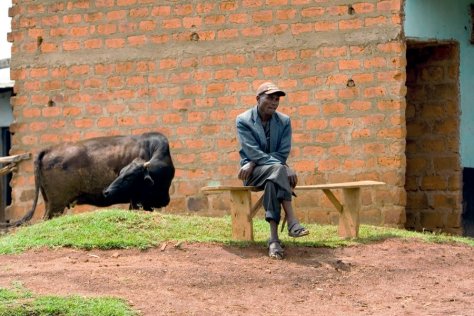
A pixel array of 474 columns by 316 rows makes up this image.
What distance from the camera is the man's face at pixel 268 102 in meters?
10.5

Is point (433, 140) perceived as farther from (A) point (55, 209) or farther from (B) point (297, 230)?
(A) point (55, 209)

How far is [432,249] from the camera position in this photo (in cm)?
1108

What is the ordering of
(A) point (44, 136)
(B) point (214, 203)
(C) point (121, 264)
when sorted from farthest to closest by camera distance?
(A) point (44, 136)
(B) point (214, 203)
(C) point (121, 264)

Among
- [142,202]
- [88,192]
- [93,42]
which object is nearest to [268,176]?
[142,202]

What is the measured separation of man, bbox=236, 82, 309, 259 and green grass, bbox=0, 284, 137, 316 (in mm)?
2203

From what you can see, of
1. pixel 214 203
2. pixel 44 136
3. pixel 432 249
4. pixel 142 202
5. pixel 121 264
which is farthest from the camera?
pixel 44 136

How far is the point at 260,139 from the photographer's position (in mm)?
10641

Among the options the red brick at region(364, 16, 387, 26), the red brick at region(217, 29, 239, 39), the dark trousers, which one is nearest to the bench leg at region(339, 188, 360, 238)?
the dark trousers

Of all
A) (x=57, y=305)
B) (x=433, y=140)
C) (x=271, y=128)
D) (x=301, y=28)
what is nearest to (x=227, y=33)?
(x=301, y=28)

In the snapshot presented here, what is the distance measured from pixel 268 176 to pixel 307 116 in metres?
3.30

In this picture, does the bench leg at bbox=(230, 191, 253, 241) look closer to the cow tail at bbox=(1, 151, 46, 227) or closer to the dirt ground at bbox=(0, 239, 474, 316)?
the dirt ground at bbox=(0, 239, 474, 316)

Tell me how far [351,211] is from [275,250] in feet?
4.72

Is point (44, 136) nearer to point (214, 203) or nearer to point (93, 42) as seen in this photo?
point (93, 42)

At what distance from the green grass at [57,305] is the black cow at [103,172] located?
14.0ft
